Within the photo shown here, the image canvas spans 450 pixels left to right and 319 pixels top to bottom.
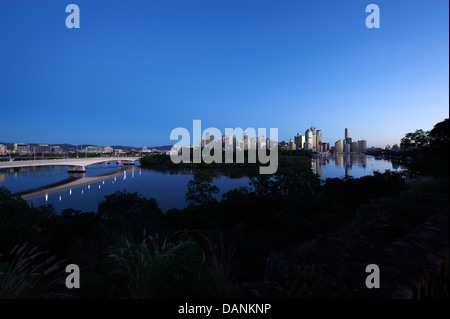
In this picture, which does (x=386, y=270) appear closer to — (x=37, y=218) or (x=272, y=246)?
(x=272, y=246)

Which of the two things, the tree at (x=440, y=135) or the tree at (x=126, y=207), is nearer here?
the tree at (x=440, y=135)

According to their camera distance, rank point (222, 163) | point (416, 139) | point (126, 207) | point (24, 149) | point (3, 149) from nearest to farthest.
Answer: point (416, 139) → point (126, 207) → point (222, 163) → point (24, 149) → point (3, 149)

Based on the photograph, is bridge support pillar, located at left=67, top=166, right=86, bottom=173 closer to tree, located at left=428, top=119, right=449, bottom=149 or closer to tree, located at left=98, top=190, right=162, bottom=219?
tree, located at left=98, top=190, right=162, bottom=219

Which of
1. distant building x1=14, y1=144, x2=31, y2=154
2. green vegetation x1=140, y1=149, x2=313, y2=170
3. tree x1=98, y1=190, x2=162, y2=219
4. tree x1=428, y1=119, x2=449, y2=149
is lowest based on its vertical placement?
tree x1=98, y1=190, x2=162, y2=219

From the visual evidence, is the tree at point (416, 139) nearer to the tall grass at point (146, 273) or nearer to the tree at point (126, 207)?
the tall grass at point (146, 273)

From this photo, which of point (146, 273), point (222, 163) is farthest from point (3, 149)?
point (146, 273)

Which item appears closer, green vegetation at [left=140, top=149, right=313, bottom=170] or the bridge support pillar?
the bridge support pillar

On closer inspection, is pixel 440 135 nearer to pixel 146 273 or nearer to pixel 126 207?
pixel 146 273

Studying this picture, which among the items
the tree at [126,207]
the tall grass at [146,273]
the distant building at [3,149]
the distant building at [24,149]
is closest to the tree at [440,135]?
the tall grass at [146,273]

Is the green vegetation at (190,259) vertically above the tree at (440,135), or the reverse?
the tree at (440,135)

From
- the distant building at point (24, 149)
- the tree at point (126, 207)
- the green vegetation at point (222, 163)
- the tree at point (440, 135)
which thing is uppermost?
the distant building at point (24, 149)

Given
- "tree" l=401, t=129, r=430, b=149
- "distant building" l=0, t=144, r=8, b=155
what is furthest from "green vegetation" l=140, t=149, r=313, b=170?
"distant building" l=0, t=144, r=8, b=155

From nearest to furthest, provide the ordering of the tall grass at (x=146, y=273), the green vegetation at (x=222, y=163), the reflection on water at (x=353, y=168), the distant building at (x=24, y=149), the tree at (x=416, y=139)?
the tall grass at (x=146, y=273) → the tree at (x=416, y=139) → the reflection on water at (x=353, y=168) → the green vegetation at (x=222, y=163) → the distant building at (x=24, y=149)
